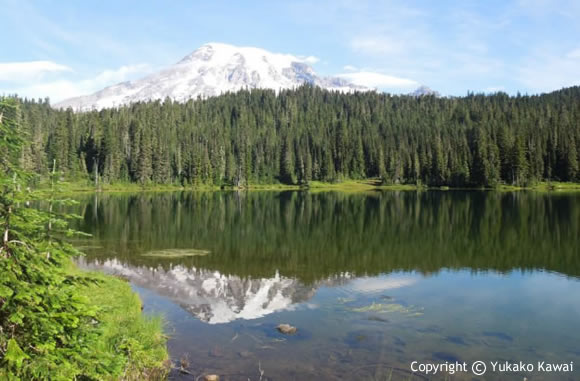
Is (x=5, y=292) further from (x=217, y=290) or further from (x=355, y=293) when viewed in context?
(x=355, y=293)

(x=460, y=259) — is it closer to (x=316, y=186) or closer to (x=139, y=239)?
(x=139, y=239)

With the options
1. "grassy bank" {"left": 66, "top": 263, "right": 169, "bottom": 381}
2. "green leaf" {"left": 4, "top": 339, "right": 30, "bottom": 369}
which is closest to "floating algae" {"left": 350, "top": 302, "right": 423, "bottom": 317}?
"grassy bank" {"left": 66, "top": 263, "right": 169, "bottom": 381}

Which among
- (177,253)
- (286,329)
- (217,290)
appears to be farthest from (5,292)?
(177,253)

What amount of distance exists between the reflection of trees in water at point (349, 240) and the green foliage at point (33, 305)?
24362 millimetres

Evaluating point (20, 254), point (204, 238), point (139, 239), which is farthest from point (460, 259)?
point (20, 254)

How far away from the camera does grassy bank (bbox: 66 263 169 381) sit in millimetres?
8469

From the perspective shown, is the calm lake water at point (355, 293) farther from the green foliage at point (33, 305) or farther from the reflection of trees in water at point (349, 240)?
the green foliage at point (33, 305)

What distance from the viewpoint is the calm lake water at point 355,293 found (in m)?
17.6

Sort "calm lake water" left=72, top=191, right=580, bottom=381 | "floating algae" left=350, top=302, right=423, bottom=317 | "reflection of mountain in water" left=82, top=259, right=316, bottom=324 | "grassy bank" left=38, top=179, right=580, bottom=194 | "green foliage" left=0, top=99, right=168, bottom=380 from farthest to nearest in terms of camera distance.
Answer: "grassy bank" left=38, top=179, right=580, bottom=194
"reflection of mountain in water" left=82, top=259, right=316, bottom=324
"floating algae" left=350, top=302, right=423, bottom=317
"calm lake water" left=72, top=191, right=580, bottom=381
"green foliage" left=0, top=99, right=168, bottom=380

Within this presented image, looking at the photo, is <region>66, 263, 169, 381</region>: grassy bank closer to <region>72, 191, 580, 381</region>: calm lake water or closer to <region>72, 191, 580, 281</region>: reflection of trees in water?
<region>72, 191, 580, 381</region>: calm lake water

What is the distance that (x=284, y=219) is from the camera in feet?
227

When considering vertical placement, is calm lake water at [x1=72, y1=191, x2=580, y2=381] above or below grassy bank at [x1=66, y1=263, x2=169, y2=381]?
below

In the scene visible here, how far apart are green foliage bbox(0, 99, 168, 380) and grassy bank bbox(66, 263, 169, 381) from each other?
207mm

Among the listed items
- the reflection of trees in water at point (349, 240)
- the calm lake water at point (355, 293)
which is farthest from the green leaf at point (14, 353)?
the reflection of trees in water at point (349, 240)
